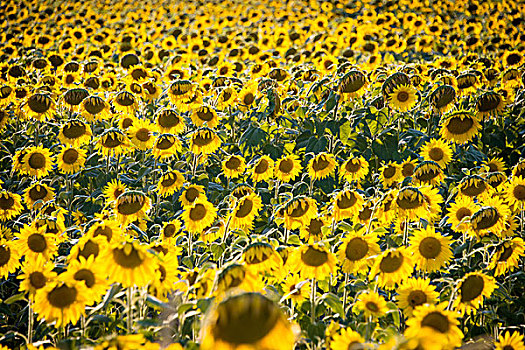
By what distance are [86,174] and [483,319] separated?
362cm

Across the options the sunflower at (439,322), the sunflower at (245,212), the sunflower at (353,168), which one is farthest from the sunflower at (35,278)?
the sunflower at (353,168)

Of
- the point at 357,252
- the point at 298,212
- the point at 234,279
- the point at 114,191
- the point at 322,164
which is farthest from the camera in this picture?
the point at 114,191

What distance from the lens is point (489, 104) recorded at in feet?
15.7

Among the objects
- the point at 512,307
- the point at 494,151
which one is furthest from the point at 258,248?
the point at 494,151

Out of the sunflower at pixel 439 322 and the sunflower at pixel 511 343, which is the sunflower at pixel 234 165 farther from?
the sunflower at pixel 511 343

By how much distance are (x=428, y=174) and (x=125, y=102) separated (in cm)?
320

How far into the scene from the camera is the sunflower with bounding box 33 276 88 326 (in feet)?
7.47

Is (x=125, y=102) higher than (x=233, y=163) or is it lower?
higher

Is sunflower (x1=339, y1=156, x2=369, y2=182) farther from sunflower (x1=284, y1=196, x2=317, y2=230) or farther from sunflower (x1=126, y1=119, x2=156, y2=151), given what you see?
sunflower (x1=126, y1=119, x2=156, y2=151)

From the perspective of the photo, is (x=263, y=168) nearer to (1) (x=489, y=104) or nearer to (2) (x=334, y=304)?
(2) (x=334, y=304)

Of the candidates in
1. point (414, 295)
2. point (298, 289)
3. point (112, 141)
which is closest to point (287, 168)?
point (298, 289)

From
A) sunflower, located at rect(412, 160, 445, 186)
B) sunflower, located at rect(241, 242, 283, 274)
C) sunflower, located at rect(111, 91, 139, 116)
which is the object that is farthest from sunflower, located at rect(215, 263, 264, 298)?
sunflower, located at rect(111, 91, 139, 116)

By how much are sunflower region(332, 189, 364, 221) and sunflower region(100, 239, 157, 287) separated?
63.3 inches

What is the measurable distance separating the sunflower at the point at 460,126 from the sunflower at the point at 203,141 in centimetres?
211
